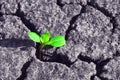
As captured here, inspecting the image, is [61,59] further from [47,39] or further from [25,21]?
[25,21]

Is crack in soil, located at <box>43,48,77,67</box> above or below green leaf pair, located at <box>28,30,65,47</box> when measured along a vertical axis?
below

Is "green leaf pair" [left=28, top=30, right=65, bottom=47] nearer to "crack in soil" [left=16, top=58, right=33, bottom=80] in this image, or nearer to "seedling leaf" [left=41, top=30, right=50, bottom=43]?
"seedling leaf" [left=41, top=30, right=50, bottom=43]

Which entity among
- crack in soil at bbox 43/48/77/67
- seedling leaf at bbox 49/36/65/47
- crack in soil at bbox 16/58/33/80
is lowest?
crack in soil at bbox 16/58/33/80

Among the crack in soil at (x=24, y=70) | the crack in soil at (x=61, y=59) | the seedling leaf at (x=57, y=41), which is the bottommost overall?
the crack in soil at (x=24, y=70)

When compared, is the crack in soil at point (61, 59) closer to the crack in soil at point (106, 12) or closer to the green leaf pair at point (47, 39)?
the green leaf pair at point (47, 39)

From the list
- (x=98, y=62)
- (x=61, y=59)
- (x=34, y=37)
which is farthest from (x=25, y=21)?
(x=98, y=62)

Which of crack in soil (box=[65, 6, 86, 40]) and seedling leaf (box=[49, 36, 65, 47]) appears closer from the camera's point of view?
seedling leaf (box=[49, 36, 65, 47])

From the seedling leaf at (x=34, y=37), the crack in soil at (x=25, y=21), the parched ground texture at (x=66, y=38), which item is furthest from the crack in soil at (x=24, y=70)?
the crack in soil at (x=25, y=21)

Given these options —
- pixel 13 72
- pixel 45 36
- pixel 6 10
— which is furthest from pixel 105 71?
pixel 6 10

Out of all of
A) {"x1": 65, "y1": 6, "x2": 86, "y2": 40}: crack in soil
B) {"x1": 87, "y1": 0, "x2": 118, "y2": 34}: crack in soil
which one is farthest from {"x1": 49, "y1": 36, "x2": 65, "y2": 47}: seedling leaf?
{"x1": 87, "y1": 0, "x2": 118, "y2": 34}: crack in soil
